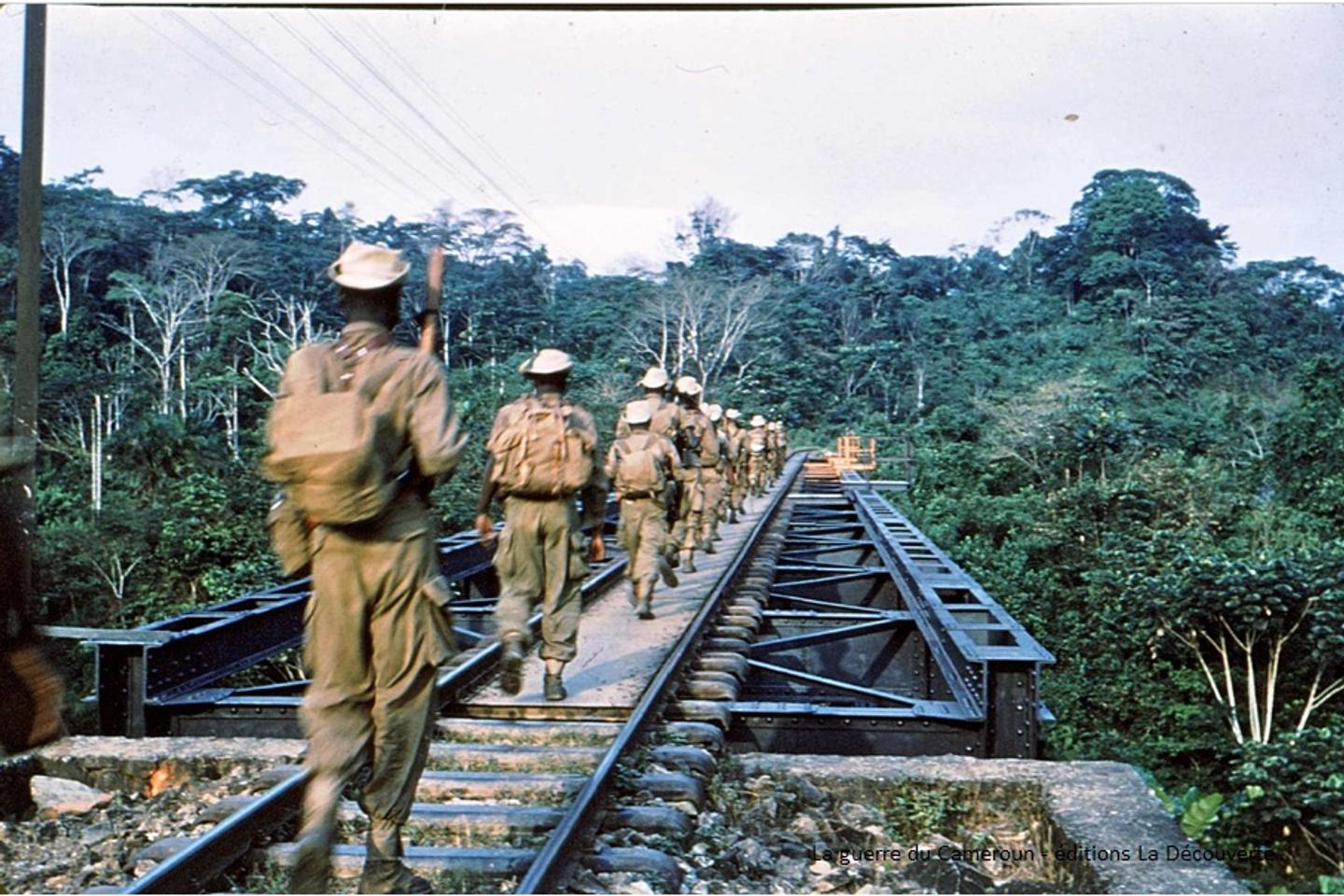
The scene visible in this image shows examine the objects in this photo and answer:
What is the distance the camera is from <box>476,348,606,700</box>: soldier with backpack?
645cm

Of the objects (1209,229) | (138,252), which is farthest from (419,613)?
(1209,229)

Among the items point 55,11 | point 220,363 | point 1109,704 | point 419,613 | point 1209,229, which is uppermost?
point 1209,229

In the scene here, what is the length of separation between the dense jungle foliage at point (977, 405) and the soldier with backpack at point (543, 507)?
313cm

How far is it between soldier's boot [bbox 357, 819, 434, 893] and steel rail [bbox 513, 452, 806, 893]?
0.38m

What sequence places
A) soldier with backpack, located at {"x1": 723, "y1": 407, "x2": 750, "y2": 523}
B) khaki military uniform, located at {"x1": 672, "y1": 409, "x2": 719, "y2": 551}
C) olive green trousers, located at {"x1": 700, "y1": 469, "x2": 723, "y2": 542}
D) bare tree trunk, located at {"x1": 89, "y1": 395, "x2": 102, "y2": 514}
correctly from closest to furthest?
khaki military uniform, located at {"x1": 672, "y1": 409, "x2": 719, "y2": 551} < olive green trousers, located at {"x1": 700, "y1": 469, "x2": 723, "y2": 542} < soldier with backpack, located at {"x1": 723, "y1": 407, "x2": 750, "y2": 523} < bare tree trunk, located at {"x1": 89, "y1": 395, "x2": 102, "y2": 514}

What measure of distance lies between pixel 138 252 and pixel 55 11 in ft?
76.4

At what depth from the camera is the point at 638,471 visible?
9.22 m

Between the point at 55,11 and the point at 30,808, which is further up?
the point at 55,11

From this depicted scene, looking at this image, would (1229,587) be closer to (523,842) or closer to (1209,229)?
(523,842)

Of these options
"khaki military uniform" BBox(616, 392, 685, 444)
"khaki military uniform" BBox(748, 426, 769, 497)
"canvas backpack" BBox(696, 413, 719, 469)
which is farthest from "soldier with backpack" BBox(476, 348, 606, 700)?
"khaki military uniform" BBox(748, 426, 769, 497)

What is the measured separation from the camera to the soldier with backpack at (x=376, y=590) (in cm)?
370

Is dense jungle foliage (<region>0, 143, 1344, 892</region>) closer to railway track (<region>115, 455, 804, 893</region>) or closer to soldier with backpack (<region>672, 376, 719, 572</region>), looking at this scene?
railway track (<region>115, 455, 804, 893</region>)

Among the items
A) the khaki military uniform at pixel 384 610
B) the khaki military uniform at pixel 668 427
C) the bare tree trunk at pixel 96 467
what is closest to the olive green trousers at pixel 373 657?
the khaki military uniform at pixel 384 610

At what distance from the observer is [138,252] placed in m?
30.6
